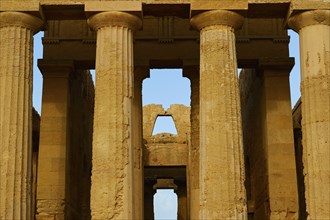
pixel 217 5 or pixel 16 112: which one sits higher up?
pixel 217 5

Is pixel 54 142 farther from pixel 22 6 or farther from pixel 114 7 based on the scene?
pixel 114 7

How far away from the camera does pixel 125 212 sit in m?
22.4

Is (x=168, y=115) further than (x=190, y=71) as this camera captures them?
Yes

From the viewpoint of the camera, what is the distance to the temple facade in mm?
22719

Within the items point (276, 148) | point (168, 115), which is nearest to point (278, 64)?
point (276, 148)

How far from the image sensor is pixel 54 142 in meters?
29.1

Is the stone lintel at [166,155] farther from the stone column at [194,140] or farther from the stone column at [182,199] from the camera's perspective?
the stone column at [194,140]

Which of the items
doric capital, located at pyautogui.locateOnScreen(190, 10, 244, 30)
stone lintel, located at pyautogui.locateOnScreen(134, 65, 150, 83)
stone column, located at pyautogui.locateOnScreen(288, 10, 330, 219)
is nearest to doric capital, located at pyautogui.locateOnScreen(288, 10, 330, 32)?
stone column, located at pyautogui.locateOnScreen(288, 10, 330, 219)

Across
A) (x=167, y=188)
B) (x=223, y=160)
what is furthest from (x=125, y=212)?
(x=167, y=188)

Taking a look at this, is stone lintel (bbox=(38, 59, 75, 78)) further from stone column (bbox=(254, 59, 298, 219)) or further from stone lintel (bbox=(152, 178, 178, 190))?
stone lintel (bbox=(152, 178, 178, 190))

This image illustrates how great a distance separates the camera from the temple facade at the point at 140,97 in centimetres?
2272

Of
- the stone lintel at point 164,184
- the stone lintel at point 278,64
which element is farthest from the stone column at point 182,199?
the stone lintel at point 278,64

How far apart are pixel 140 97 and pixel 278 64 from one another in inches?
219

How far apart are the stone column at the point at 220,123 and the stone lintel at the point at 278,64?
17.8 feet
